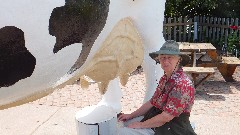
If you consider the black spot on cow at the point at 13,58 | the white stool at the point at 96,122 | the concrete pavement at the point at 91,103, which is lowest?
the concrete pavement at the point at 91,103

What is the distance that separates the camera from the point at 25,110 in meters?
4.26

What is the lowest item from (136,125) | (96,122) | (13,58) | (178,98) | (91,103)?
(91,103)

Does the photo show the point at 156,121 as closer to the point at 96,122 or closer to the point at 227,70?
the point at 96,122

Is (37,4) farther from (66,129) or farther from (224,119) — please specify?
(224,119)

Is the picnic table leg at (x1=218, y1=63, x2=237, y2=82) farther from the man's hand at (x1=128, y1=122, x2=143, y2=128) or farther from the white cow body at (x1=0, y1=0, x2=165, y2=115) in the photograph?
the white cow body at (x1=0, y1=0, x2=165, y2=115)

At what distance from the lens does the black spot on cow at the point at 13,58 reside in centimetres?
111

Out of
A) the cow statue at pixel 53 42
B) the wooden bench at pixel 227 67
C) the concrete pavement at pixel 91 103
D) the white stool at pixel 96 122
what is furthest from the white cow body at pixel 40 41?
the wooden bench at pixel 227 67

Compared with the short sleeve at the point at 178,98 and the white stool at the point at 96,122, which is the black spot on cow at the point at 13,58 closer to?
the short sleeve at the point at 178,98

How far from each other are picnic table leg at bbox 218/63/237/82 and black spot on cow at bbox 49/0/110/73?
5061 millimetres

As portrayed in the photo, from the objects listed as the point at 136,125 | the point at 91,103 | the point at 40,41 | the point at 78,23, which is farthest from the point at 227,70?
the point at 40,41

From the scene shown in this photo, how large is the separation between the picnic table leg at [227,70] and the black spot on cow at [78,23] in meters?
5.06

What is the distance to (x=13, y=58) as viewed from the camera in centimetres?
115

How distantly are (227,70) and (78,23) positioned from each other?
5.37m

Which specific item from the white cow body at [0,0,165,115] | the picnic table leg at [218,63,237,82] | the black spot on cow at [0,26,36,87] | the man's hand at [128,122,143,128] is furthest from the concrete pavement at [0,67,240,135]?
the black spot on cow at [0,26,36,87]
